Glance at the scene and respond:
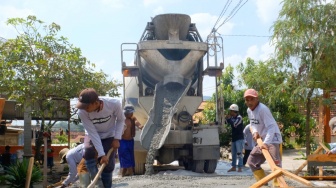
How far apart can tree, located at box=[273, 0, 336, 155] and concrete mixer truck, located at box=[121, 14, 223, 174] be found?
1727 millimetres

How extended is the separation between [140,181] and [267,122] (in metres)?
3.29

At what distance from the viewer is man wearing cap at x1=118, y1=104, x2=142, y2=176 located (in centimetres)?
1022

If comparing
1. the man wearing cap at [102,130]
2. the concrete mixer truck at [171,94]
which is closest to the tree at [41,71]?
the concrete mixer truck at [171,94]

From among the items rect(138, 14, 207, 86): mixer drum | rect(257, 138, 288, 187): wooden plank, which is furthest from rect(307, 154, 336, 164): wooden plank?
rect(138, 14, 207, 86): mixer drum

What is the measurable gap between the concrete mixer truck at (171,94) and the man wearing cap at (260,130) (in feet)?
12.9

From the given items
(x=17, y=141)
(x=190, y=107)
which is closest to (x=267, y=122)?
(x=190, y=107)

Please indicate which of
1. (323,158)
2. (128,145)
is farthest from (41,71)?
(323,158)

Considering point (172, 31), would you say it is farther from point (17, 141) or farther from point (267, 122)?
point (17, 141)

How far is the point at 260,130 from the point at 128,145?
4296mm

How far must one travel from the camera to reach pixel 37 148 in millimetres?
13367

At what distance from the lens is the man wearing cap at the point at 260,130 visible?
6336 millimetres

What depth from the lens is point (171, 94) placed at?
1098 cm

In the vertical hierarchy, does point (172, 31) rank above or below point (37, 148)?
above

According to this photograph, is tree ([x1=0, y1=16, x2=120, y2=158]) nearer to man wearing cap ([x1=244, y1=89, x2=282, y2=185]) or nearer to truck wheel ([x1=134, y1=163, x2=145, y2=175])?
truck wheel ([x1=134, y1=163, x2=145, y2=175])
